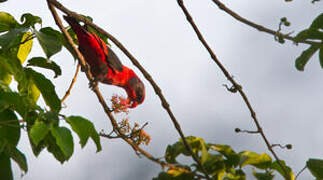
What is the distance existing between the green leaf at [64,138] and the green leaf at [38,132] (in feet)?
0.11

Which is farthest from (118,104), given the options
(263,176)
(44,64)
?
(263,176)

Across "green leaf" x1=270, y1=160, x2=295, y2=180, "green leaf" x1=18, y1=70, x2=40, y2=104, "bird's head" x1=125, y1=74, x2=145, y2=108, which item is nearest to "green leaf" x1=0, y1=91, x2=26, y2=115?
"green leaf" x1=18, y1=70, x2=40, y2=104

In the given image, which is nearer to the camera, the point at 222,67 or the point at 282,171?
the point at 282,171

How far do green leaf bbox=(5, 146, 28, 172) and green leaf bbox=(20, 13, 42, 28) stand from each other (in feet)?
2.77

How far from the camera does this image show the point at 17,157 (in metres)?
2.10

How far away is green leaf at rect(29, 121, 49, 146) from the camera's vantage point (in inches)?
70.6

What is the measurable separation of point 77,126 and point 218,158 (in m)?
0.67

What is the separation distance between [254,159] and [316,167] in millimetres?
280

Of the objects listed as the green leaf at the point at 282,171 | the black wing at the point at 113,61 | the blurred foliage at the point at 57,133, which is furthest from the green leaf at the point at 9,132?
the black wing at the point at 113,61

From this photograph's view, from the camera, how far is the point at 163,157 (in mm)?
1940

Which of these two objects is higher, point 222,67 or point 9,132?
point 222,67

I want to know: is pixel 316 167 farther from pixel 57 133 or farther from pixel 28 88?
pixel 28 88

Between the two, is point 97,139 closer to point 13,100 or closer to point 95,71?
point 13,100

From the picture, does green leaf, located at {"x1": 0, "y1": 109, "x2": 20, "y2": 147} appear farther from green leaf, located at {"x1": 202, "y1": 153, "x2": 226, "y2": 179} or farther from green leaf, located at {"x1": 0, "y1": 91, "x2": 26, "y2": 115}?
green leaf, located at {"x1": 202, "y1": 153, "x2": 226, "y2": 179}
